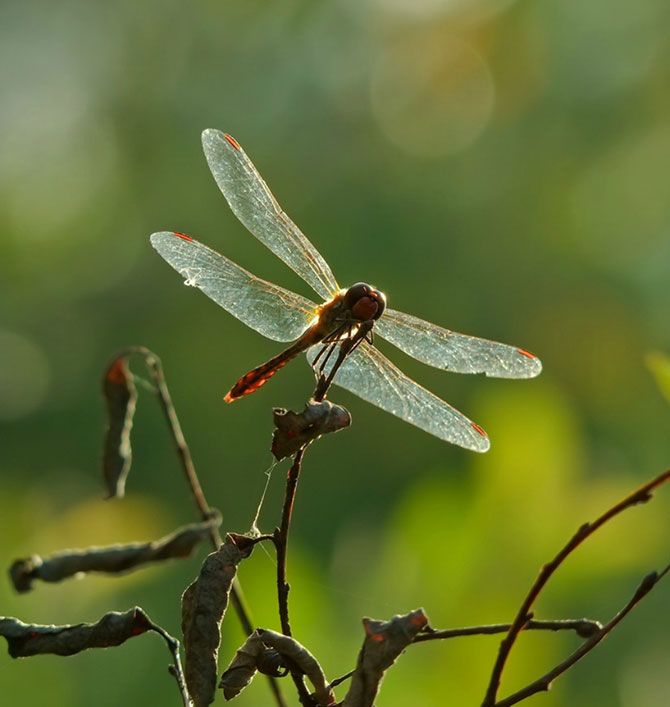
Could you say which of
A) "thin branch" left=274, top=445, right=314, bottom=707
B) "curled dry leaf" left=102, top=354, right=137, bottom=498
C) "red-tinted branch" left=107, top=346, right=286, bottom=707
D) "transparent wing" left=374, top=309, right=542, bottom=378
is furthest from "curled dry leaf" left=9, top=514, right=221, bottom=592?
"transparent wing" left=374, top=309, right=542, bottom=378

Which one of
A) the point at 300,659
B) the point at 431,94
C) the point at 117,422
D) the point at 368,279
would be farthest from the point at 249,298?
the point at 431,94

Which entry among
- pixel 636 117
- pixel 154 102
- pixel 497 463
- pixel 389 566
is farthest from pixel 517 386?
pixel 154 102

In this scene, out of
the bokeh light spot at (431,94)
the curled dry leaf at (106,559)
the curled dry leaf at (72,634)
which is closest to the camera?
the curled dry leaf at (72,634)

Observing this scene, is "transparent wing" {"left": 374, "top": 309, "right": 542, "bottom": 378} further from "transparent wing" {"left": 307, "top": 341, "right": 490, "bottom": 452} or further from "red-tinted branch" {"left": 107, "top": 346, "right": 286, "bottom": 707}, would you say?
"red-tinted branch" {"left": 107, "top": 346, "right": 286, "bottom": 707}

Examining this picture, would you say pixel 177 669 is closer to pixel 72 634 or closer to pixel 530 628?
pixel 72 634

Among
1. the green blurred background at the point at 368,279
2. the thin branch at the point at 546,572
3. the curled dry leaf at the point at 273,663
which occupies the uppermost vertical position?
the thin branch at the point at 546,572

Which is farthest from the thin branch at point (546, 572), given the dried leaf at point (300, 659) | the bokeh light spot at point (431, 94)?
the bokeh light spot at point (431, 94)

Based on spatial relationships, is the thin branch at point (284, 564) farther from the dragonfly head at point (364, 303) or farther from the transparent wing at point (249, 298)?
the transparent wing at point (249, 298)
